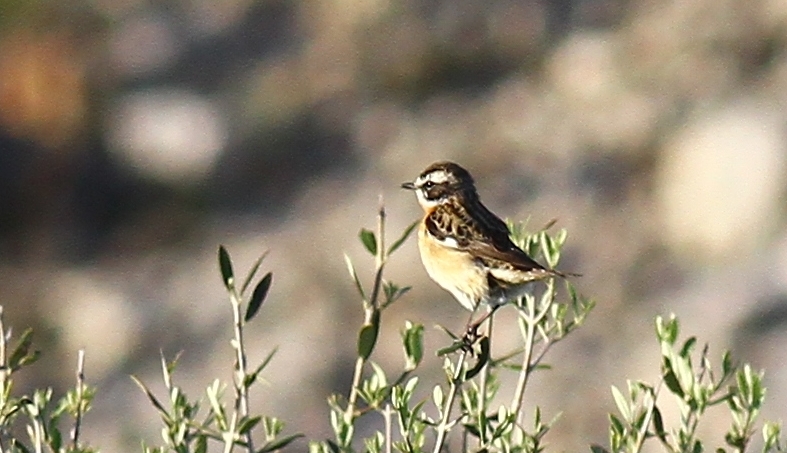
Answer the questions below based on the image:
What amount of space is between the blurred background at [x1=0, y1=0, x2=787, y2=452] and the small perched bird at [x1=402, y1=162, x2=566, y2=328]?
6112mm

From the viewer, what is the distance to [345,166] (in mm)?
16547

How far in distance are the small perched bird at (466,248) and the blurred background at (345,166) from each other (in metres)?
6.11

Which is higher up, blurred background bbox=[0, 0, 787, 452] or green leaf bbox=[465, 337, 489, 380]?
blurred background bbox=[0, 0, 787, 452]

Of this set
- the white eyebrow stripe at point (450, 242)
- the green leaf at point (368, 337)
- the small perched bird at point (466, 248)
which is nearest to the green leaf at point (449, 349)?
the green leaf at point (368, 337)

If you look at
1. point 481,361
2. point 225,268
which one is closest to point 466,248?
point 481,361

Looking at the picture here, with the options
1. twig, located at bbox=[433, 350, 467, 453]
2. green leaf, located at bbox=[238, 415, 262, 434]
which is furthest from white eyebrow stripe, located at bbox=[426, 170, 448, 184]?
green leaf, located at bbox=[238, 415, 262, 434]

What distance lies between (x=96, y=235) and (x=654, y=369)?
6.89m

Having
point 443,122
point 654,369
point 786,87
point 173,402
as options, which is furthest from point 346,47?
point 173,402

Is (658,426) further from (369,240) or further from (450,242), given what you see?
(450,242)

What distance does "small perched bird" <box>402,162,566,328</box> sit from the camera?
18.8 ft

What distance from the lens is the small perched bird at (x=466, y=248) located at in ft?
18.8

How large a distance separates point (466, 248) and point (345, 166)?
10417 mm

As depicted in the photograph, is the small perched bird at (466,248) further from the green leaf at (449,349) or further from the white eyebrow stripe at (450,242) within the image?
the green leaf at (449,349)

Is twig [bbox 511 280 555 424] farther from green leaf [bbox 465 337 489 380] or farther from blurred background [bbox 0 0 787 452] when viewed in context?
blurred background [bbox 0 0 787 452]
